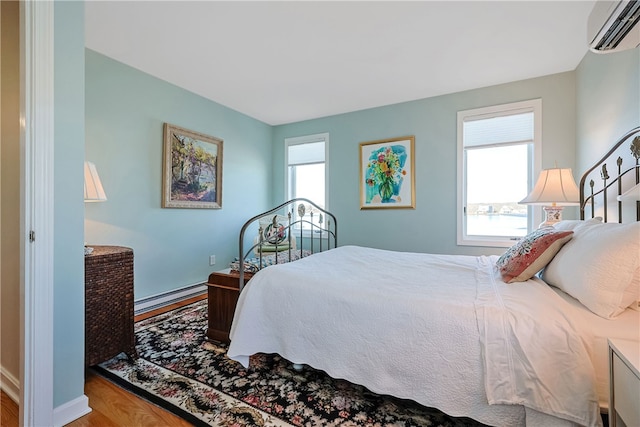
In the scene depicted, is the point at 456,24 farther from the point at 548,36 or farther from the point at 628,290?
the point at 628,290

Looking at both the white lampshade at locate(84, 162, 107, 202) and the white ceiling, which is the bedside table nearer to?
the white ceiling

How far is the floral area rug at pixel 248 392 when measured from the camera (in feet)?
4.54

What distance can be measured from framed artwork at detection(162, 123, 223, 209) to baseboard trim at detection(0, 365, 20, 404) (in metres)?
1.80

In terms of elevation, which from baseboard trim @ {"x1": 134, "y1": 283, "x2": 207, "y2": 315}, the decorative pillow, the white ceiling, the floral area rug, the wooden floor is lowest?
the wooden floor

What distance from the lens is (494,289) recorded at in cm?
134

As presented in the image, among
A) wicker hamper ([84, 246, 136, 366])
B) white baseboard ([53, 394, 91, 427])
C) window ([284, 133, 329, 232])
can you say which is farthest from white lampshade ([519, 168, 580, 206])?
white baseboard ([53, 394, 91, 427])

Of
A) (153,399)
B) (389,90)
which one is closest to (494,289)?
(153,399)

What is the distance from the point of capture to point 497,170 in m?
3.21

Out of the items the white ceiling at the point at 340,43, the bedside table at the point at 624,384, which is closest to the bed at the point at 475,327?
the bedside table at the point at 624,384

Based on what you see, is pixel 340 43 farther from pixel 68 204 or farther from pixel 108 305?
pixel 108 305

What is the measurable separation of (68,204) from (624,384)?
2.23 m

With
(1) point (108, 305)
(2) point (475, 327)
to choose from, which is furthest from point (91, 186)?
(2) point (475, 327)

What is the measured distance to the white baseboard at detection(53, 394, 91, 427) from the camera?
1.35 m

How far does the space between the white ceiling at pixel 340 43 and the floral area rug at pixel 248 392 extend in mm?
2407
